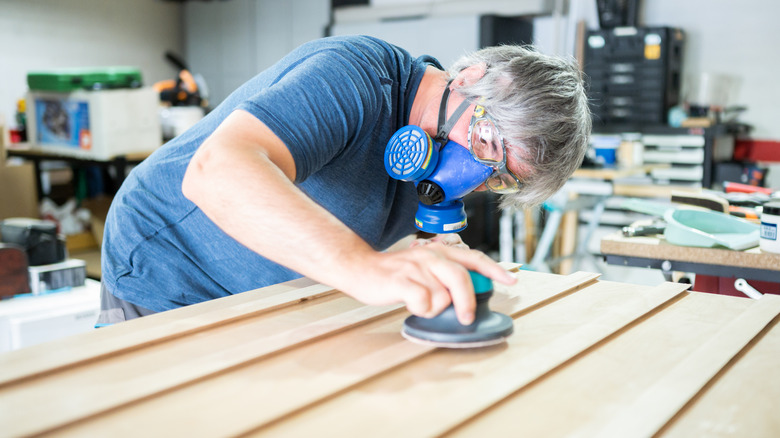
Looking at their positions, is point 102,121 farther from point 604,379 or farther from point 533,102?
point 604,379

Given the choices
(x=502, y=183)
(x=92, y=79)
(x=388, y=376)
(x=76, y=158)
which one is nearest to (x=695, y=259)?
(x=502, y=183)

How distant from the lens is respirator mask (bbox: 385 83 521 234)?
1.26 m

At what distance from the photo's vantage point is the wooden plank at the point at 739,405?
2.21ft

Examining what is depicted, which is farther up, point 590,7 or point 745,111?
point 590,7

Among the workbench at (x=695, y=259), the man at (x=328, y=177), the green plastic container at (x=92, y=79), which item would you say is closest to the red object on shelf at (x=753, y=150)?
the workbench at (x=695, y=259)

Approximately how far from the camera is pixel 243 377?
781 millimetres

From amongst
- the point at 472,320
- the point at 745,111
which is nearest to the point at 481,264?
the point at 472,320

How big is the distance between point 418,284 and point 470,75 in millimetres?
592

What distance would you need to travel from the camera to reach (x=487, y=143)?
1312mm

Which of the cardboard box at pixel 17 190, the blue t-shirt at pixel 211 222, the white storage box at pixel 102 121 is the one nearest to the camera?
the blue t-shirt at pixel 211 222

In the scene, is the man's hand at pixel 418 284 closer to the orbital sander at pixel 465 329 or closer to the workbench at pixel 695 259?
the orbital sander at pixel 465 329

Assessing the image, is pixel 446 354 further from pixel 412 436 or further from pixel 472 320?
pixel 412 436

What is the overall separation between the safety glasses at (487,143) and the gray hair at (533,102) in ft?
0.04

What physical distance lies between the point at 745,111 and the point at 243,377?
5.62 meters
